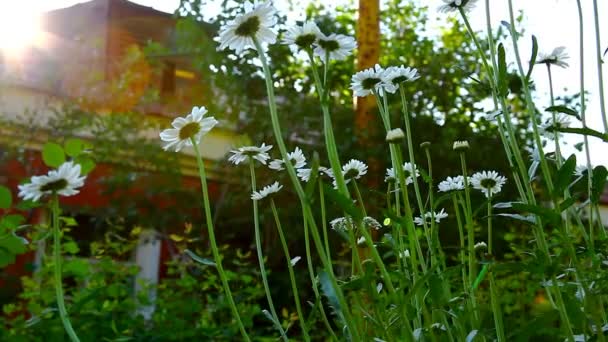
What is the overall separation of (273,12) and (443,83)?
607cm

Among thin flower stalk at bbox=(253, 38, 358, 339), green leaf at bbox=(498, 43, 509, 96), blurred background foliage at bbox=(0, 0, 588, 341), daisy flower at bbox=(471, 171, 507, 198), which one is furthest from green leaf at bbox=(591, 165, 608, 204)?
blurred background foliage at bbox=(0, 0, 588, 341)

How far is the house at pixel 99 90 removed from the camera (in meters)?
7.00

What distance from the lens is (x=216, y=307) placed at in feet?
10.3

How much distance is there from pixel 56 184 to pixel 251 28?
33 cm

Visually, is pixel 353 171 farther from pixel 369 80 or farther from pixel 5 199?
pixel 5 199

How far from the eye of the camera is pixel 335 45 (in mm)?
1166

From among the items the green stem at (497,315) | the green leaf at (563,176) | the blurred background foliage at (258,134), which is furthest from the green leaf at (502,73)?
the blurred background foliage at (258,134)

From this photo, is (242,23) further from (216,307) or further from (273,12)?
(216,307)

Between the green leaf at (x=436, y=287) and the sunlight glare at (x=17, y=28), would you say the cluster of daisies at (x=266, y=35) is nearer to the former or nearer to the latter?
the green leaf at (x=436, y=287)

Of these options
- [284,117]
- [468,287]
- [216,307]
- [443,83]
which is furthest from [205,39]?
[468,287]

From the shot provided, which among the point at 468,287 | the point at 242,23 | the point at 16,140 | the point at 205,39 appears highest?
the point at 205,39

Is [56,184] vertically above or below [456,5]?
below

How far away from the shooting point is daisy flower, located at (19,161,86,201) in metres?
0.92

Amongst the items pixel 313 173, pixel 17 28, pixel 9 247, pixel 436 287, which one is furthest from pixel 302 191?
pixel 17 28
